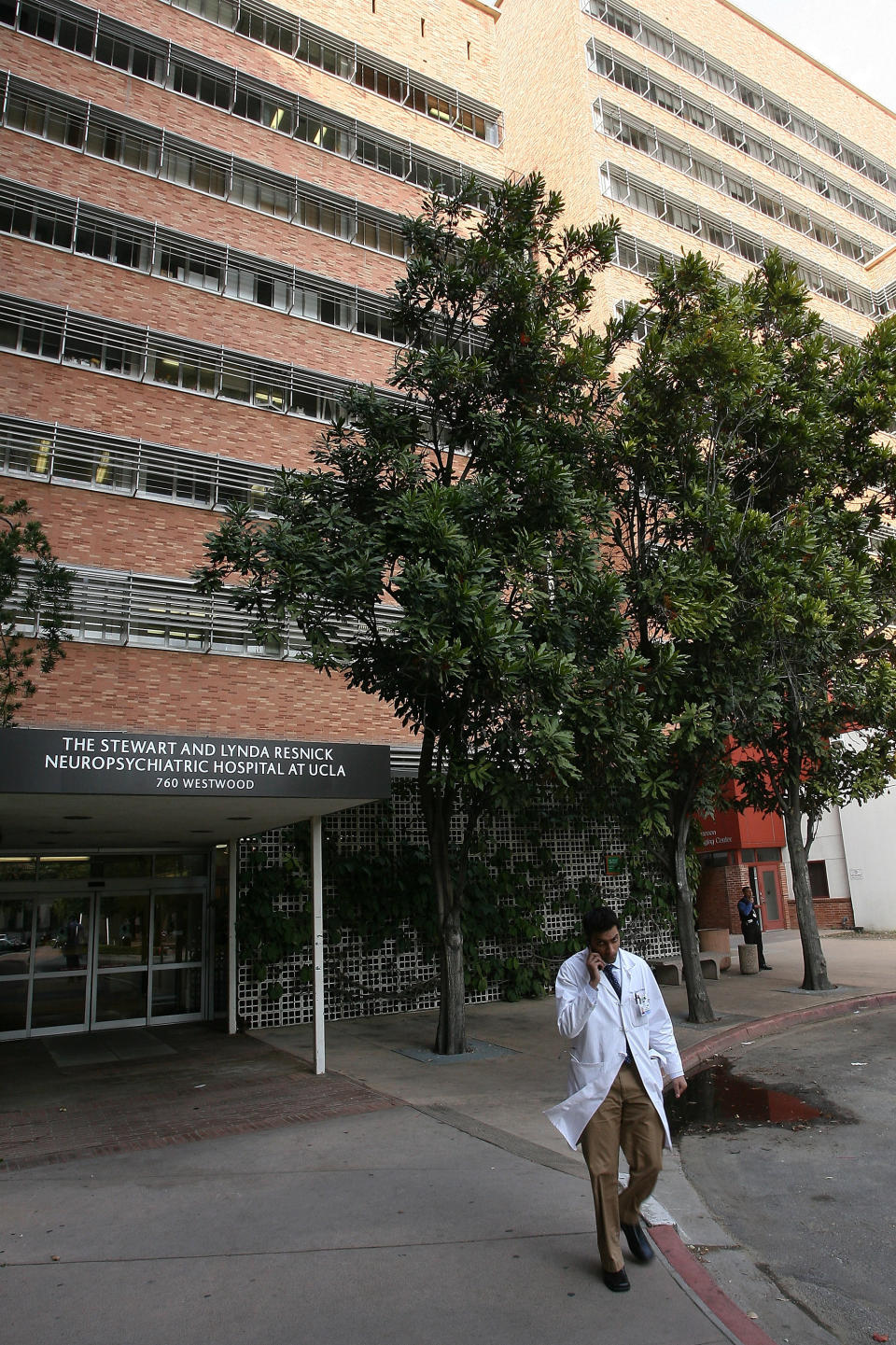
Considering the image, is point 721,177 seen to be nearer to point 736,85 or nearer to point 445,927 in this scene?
point 736,85

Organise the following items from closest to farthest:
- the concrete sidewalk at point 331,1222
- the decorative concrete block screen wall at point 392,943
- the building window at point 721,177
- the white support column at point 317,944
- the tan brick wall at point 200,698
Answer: the concrete sidewalk at point 331,1222, the white support column at point 317,944, the decorative concrete block screen wall at point 392,943, the tan brick wall at point 200,698, the building window at point 721,177

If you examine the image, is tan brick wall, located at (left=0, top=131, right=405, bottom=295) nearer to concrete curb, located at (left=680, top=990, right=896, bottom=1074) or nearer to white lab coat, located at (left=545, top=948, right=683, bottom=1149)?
concrete curb, located at (left=680, top=990, right=896, bottom=1074)

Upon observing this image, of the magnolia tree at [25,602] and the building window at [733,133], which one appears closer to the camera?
the magnolia tree at [25,602]

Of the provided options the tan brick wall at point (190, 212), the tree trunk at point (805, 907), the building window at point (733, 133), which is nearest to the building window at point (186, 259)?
the tan brick wall at point (190, 212)

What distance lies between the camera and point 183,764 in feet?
28.4

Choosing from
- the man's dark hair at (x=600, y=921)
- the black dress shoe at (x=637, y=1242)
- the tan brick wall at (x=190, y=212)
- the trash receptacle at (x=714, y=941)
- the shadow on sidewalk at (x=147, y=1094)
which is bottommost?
the shadow on sidewalk at (x=147, y=1094)

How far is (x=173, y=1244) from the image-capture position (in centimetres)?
498

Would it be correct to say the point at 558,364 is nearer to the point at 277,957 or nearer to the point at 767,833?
the point at 277,957

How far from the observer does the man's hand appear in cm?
446

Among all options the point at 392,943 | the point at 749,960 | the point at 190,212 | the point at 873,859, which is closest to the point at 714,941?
the point at 749,960

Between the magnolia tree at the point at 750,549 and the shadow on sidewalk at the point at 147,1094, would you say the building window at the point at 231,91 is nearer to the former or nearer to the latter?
the magnolia tree at the point at 750,549

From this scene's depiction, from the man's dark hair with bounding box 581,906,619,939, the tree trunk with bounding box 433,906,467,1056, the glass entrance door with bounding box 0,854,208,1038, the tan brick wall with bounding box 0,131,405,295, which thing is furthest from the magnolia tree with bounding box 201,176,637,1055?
the tan brick wall with bounding box 0,131,405,295

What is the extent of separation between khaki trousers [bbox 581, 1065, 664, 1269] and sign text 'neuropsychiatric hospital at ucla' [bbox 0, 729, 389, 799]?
5.35 m

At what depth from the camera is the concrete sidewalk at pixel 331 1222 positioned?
4.02 metres
